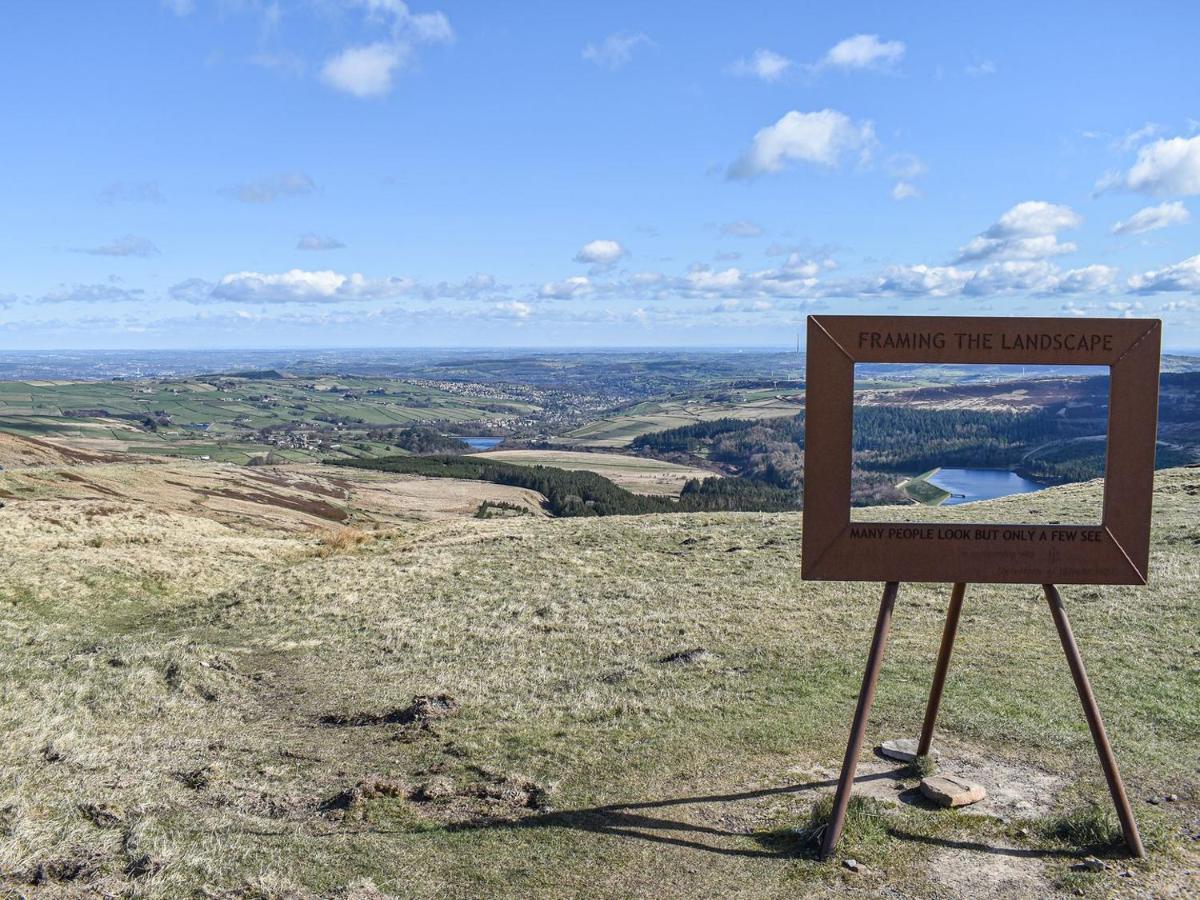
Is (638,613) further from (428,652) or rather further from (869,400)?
(869,400)

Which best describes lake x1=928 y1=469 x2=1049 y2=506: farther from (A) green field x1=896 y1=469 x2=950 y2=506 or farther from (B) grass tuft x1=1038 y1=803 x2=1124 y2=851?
(B) grass tuft x1=1038 y1=803 x2=1124 y2=851

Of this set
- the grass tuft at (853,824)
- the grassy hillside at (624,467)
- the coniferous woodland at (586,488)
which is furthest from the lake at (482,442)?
the grass tuft at (853,824)

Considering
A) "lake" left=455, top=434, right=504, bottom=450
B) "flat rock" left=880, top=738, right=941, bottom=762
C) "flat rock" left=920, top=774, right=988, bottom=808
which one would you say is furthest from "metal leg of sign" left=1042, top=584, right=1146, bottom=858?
"lake" left=455, top=434, right=504, bottom=450

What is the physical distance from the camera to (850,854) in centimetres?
859

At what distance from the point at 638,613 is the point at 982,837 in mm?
11574

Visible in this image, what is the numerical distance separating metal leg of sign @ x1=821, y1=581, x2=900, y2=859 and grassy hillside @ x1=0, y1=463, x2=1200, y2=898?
10.7 inches

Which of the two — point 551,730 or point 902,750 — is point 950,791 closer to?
point 902,750

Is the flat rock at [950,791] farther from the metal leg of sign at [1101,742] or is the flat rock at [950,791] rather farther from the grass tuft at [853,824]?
the metal leg of sign at [1101,742]

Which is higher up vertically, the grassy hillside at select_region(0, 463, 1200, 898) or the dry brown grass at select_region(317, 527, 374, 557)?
the grassy hillside at select_region(0, 463, 1200, 898)

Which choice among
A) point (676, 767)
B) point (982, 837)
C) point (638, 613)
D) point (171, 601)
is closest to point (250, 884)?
point (676, 767)

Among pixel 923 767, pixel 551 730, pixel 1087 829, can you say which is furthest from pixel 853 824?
pixel 551 730

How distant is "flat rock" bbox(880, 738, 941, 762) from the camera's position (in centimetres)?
1102

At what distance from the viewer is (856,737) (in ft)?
28.9

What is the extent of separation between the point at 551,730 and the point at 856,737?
17.2 feet
